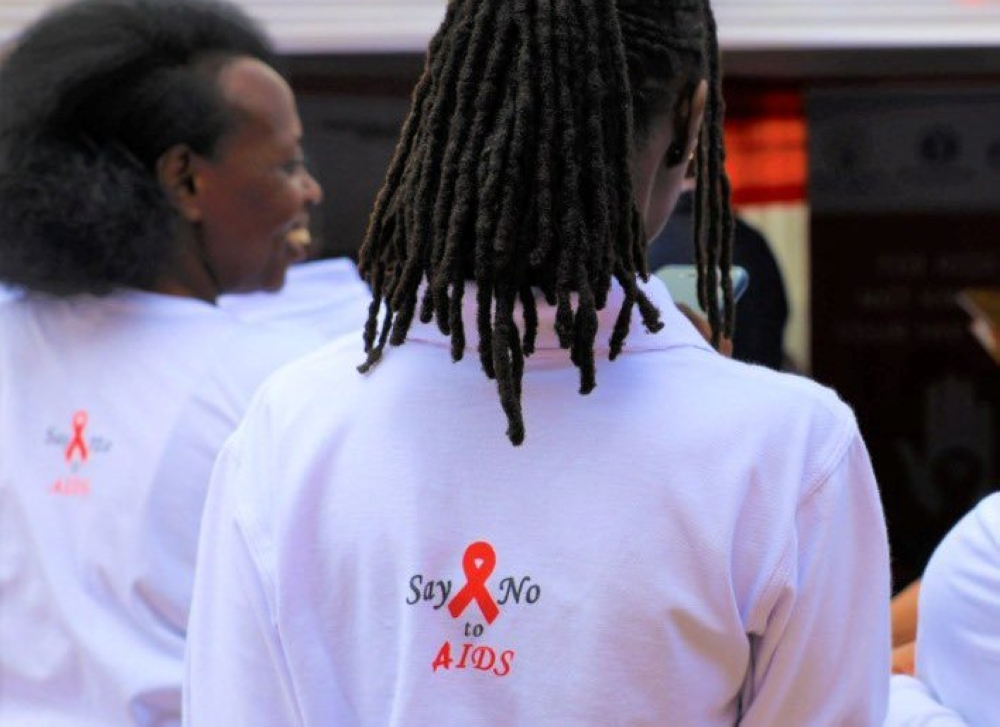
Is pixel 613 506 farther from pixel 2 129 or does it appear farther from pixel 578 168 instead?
pixel 2 129

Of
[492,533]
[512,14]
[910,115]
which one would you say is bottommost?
[910,115]

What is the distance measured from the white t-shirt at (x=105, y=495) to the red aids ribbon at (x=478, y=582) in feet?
2.44

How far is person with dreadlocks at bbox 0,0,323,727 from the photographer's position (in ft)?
6.32

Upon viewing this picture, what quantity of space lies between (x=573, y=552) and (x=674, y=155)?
360 mm

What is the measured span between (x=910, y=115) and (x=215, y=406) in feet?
9.03

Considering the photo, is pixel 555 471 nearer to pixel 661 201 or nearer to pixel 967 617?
pixel 661 201

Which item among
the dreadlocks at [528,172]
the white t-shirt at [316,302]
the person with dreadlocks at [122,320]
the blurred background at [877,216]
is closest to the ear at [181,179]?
the person with dreadlocks at [122,320]

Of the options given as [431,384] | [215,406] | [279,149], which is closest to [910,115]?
[279,149]

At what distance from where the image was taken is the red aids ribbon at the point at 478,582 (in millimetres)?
1265

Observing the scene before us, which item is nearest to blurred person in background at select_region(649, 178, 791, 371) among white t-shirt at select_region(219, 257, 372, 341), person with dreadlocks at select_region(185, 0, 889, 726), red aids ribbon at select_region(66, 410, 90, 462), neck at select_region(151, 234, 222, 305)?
white t-shirt at select_region(219, 257, 372, 341)

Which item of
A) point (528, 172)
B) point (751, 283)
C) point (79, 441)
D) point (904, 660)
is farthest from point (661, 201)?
point (751, 283)

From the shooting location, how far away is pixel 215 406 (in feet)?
6.56

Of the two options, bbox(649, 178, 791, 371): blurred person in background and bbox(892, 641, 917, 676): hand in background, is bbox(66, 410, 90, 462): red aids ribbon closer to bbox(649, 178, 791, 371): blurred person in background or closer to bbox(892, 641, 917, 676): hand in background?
bbox(649, 178, 791, 371): blurred person in background

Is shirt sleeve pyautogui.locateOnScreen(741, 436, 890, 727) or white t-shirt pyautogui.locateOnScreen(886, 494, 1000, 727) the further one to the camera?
white t-shirt pyautogui.locateOnScreen(886, 494, 1000, 727)
